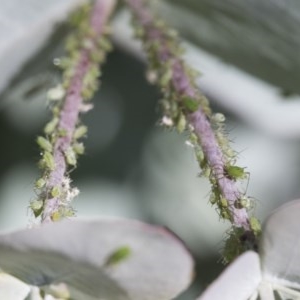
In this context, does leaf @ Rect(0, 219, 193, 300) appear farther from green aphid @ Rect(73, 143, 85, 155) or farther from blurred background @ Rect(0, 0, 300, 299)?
blurred background @ Rect(0, 0, 300, 299)

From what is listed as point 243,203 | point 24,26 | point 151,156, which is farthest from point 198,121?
point 151,156

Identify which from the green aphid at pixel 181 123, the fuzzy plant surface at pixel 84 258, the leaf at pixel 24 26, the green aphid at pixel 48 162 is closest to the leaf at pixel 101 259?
the fuzzy plant surface at pixel 84 258

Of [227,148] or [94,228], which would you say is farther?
[227,148]

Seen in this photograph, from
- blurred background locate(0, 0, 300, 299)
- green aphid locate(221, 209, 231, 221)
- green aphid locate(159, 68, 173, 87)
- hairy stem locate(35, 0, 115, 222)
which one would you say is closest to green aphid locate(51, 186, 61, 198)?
hairy stem locate(35, 0, 115, 222)

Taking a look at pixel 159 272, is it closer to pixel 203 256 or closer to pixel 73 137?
pixel 73 137

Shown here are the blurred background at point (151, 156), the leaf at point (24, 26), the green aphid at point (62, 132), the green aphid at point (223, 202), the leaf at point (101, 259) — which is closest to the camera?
the leaf at point (101, 259)

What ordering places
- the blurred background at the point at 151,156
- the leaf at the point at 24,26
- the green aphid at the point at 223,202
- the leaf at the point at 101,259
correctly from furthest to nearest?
the blurred background at the point at 151,156 < the leaf at the point at 24,26 < the green aphid at the point at 223,202 < the leaf at the point at 101,259

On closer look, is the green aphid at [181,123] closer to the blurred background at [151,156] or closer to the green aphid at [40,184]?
the green aphid at [40,184]

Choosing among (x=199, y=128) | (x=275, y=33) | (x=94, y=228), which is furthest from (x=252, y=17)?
(x=94, y=228)
